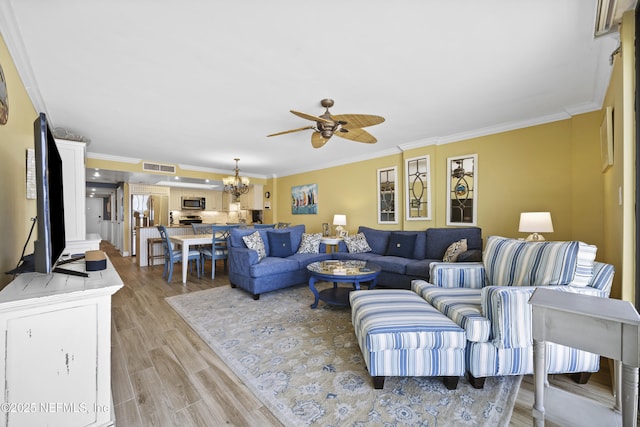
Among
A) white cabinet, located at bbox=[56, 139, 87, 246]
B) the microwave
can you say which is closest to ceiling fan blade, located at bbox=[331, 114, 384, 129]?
white cabinet, located at bbox=[56, 139, 87, 246]

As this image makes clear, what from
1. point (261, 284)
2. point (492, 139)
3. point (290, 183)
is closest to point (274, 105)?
point (261, 284)

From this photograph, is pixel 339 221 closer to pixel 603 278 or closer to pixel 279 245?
pixel 279 245

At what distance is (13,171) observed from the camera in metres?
1.89

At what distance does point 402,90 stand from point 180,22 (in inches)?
78.8

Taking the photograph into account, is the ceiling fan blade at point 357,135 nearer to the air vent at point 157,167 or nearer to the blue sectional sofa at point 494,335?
the blue sectional sofa at point 494,335

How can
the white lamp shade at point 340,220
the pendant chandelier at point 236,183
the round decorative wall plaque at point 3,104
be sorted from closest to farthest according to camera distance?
the round decorative wall plaque at point 3,104 < the white lamp shade at point 340,220 < the pendant chandelier at point 236,183

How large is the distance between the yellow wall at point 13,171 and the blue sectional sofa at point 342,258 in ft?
7.00

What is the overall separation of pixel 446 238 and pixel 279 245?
8.64 feet

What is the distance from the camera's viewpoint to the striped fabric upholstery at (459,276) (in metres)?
2.43

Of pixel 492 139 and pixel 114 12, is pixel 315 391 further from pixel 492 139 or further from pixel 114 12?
pixel 492 139

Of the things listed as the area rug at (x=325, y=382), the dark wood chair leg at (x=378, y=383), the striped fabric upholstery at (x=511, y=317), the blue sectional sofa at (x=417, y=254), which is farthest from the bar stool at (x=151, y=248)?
the striped fabric upholstery at (x=511, y=317)

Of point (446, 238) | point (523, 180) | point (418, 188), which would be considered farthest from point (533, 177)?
point (418, 188)

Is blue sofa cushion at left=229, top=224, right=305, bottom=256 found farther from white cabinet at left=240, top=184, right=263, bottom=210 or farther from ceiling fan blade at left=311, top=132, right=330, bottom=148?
white cabinet at left=240, top=184, right=263, bottom=210

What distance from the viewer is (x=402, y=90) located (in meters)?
2.63
